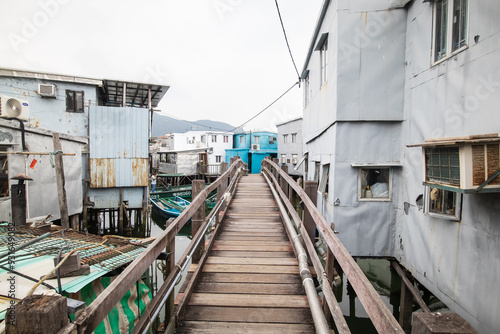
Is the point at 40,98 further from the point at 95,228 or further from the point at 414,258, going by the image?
the point at 414,258

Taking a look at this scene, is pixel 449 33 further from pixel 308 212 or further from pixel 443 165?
pixel 308 212

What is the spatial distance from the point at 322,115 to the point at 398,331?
26.9ft

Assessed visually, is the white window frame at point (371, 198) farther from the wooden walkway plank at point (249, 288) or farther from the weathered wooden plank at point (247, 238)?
the weathered wooden plank at point (247, 238)

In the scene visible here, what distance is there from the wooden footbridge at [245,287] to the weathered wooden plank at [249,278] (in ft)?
0.04

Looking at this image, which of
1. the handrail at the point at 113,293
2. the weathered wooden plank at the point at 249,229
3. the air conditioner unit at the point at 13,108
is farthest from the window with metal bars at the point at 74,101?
the handrail at the point at 113,293

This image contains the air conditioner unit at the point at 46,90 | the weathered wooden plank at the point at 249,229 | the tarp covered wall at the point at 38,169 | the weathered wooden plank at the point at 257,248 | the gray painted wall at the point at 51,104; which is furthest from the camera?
the air conditioner unit at the point at 46,90

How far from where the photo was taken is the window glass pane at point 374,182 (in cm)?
704

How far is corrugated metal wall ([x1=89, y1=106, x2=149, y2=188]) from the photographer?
13688mm

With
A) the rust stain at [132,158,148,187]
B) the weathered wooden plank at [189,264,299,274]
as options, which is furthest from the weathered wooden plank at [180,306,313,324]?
the rust stain at [132,158,148,187]

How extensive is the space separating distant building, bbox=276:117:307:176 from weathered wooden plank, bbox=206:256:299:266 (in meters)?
20.0

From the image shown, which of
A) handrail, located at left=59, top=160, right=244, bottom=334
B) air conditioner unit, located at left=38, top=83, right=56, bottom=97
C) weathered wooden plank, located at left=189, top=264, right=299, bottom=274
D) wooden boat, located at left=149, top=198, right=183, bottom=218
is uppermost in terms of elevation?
air conditioner unit, located at left=38, top=83, right=56, bottom=97

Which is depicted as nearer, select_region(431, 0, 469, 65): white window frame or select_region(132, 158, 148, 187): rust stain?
select_region(431, 0, 469, 65): white window frame

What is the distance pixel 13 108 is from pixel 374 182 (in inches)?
418

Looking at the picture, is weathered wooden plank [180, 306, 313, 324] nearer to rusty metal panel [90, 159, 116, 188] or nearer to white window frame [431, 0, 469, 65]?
white window frame [431, 0, 469, 65]
